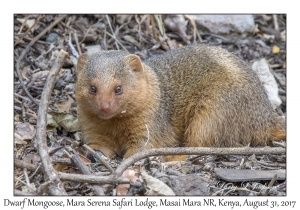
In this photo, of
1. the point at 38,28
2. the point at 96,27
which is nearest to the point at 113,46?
the point at 96,27

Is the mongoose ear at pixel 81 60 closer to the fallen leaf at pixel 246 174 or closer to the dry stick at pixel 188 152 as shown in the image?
the dry stick at pixel 188 152

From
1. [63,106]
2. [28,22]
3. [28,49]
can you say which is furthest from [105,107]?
[28,22]

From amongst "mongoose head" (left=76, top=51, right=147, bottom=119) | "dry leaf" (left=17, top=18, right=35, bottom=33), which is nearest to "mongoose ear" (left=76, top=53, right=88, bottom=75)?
"mongoose head" (left=76, top=51, right=147, bottom=119)

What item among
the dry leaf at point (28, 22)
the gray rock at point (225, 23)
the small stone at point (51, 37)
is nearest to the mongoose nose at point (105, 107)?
the small stone at point (51, 37)

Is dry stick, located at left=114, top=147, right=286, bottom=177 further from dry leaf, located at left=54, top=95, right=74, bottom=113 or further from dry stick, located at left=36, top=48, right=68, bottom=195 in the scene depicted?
dry leaf, located at left=54, top=95, right=74, bottom=113

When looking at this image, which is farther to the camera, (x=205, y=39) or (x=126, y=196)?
(x=205, y=39)
